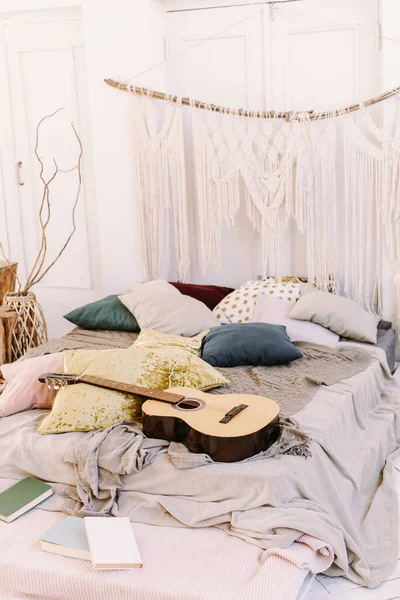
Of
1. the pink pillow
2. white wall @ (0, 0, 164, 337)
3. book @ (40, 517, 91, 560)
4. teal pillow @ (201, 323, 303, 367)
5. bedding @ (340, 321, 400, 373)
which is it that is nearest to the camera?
book @ (40, 517, 91, 560)

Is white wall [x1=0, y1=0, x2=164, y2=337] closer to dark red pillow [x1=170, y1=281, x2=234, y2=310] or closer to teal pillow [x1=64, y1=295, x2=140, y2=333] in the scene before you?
dark red pillow [x1=170, y1=281, x2=234, y2=310]

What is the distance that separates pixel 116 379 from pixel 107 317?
3.76 ft

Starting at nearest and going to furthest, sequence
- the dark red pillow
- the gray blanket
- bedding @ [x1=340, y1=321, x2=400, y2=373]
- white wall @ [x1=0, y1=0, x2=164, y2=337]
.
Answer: the gray blanket → bedding @ [x1=340, y1=321, x2=400, y2=373] → the dark red pillow → white wall @ [x1=0, y1=0, x2=164, y2=337]

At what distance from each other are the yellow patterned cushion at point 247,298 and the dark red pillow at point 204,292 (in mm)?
79

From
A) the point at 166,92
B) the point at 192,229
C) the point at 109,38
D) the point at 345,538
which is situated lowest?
the point at 345,538

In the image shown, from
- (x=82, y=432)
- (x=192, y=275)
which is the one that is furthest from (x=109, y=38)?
(x=82, y=432)

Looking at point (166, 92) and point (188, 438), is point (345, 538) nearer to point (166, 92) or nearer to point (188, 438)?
point (188, 438)

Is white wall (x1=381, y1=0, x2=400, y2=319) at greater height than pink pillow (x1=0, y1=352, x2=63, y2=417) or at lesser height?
greater

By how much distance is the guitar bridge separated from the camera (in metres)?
2.22

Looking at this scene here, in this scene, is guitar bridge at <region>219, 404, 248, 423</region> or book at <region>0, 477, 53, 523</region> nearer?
book at <region>0, 477, 53, 523</region>

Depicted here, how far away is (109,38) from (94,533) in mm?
2970

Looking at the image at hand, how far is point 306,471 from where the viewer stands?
7.09 feet

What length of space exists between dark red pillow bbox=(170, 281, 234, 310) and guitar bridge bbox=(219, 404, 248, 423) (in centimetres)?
150

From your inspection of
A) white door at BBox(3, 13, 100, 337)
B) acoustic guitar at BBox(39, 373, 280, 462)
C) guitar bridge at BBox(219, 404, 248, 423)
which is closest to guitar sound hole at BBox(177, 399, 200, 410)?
acoustic guitar at BBox(39, 373, 280, 462)
